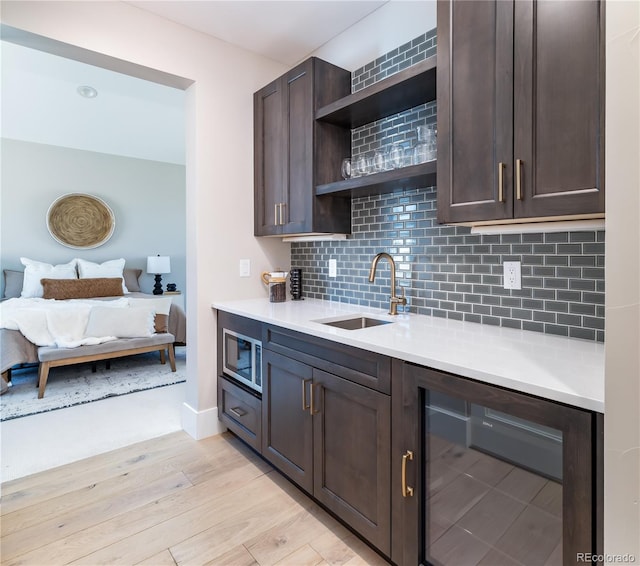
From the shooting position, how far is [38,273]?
5078 millimetres

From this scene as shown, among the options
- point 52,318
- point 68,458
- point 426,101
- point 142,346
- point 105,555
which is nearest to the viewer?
point 105,555

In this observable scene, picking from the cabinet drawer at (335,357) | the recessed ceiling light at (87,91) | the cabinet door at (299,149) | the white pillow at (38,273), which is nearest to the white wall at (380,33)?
the cabinet door at (299,149)

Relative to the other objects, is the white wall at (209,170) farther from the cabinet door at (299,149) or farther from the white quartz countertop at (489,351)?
the white quartz countertop at (489,351)

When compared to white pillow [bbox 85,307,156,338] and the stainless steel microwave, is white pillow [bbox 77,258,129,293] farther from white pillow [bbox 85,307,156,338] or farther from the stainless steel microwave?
the stainless steel microwave

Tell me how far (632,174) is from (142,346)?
413 centimetres

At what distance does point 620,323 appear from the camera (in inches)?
31.2

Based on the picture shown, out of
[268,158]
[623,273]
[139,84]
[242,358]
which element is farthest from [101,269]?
[623,273]

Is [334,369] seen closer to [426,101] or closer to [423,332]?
[423,332]

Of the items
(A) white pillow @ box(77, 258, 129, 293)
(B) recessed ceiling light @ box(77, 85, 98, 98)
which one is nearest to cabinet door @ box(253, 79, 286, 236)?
(B) recessed ceiling light @ box(77, 85, 98, 98)

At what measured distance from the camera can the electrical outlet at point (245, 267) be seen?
2832 mm

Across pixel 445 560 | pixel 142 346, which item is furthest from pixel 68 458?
pixel 445 560

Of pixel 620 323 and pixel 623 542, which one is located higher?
pixel 620 323

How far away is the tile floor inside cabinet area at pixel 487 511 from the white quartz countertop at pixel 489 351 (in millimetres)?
258

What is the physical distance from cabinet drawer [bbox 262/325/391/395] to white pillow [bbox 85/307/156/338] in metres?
2.41
